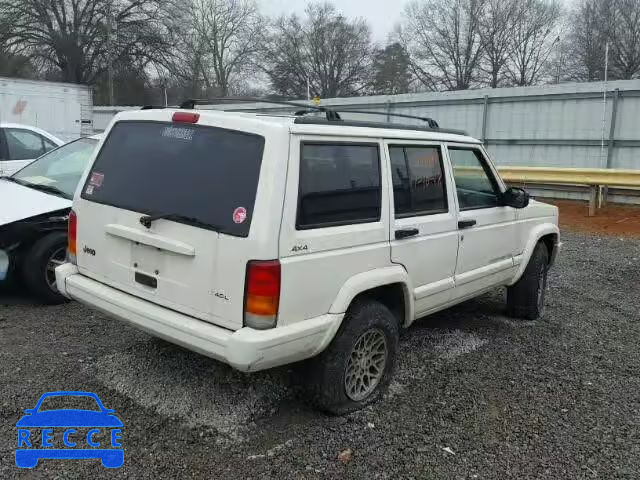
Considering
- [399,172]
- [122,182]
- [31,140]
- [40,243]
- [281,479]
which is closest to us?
[281,479]

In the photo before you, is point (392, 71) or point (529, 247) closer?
point (529, 247)

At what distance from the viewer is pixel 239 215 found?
295cm

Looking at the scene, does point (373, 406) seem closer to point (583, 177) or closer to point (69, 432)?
point (69, 432)

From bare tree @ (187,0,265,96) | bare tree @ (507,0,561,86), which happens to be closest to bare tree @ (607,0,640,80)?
bare tree @ (507,0,561,86)

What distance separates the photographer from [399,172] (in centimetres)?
381

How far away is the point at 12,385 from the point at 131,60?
39.9 meters

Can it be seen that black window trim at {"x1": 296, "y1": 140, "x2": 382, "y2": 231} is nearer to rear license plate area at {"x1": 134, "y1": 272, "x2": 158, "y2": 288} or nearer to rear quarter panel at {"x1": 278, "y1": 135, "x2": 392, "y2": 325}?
rear quarter panel at {"x1": 278, "y1": 135, "x2": 392, "y2": 325}

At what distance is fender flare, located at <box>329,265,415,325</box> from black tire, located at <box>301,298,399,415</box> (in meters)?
0.15

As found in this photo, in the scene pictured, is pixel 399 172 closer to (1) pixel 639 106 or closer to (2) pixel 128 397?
(2) pixel 128 397

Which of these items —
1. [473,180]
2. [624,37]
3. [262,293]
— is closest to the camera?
[262,293]

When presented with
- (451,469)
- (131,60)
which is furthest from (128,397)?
(131,60)

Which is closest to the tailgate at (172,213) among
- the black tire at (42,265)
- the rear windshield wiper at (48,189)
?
the black tire at (42,265)

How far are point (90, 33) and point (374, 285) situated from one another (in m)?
42.2

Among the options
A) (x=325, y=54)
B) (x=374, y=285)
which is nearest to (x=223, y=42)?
(x=325, y=54)
